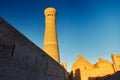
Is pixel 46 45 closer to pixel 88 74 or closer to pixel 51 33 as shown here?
pixel 51 33

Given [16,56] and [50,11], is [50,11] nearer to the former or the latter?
[50,11]

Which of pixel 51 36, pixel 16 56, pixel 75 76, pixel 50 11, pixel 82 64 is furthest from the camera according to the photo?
pixel 82 64

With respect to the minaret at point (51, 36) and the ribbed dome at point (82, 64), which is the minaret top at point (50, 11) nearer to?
the minaret at point (51, 36)

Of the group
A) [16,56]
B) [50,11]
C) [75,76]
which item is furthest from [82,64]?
[16,56]

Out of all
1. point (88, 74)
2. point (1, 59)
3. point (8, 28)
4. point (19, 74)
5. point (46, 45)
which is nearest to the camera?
point (1, 59)

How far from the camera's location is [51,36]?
21.8 metres

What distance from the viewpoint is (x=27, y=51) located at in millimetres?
6422

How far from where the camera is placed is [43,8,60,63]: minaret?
2080cm

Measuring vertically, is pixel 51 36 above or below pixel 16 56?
above

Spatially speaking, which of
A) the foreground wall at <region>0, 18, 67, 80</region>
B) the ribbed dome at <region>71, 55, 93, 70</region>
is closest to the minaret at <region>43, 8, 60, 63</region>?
the ribbed dome at <region>71, 55, 93, 70</region>

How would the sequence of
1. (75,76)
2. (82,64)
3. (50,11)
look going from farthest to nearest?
(82,64) < (75,76) < (50,11)

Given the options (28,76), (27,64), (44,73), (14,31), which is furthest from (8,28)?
(44,73)

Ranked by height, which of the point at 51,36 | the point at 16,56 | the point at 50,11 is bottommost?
the point at 16,56

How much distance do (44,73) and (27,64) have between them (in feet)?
9.14
